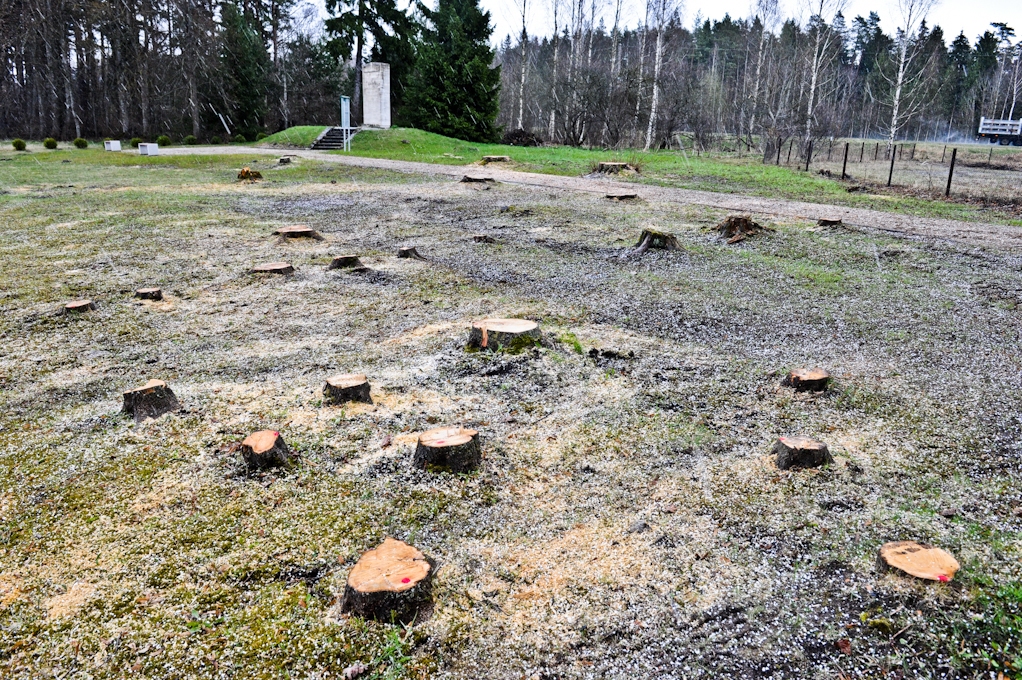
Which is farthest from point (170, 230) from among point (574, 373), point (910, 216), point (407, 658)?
point (910, 216)

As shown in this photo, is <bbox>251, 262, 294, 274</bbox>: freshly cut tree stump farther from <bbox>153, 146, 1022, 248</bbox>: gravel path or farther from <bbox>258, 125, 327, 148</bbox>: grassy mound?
<bbox>258, 125, 327, 148</bbox>: grassy mound

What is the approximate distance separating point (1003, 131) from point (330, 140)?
140ft

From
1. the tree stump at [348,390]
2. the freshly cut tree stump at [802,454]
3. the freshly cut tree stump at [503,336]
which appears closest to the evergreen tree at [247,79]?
the freshly cut tree stump at [503,336]

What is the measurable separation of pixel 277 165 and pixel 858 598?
18.1m

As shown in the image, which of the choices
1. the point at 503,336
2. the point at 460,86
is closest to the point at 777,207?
the point at 503,336

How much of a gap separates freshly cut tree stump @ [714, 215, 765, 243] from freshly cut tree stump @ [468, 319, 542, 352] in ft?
14.8

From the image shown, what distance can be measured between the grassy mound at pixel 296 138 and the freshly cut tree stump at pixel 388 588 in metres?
24.8

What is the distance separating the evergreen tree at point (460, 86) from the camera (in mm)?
29531

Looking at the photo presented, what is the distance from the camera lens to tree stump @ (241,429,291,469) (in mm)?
2721

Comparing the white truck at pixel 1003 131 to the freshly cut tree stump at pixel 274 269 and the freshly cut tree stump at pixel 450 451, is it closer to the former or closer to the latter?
the freshly cut tree stump at pixel 274 269

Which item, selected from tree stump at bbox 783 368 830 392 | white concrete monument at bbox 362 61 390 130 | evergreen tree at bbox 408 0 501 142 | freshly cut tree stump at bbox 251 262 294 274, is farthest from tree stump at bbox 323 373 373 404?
evergreen tree at bbox 408 0 501 142

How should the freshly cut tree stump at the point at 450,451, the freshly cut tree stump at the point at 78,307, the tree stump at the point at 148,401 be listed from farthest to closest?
the freshly cut tree stump at the point at 78,307
the tree stump at the point at 148,401
the freshly cut tree stump at the point at 450,451

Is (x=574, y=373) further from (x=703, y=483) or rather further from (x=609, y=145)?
(x=609, y=145)

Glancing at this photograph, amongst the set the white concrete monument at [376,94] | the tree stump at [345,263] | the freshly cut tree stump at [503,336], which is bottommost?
the freshly cut tree stump at [503,336]
